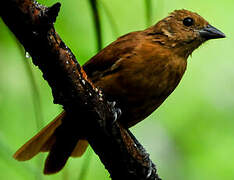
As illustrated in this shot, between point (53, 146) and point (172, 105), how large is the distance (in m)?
1.89

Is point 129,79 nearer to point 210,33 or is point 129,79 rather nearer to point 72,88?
point 210,33

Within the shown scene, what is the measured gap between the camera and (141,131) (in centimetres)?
554

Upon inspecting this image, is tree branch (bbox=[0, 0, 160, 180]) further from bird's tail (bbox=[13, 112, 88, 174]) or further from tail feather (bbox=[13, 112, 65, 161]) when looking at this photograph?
tail feather (bbox=[13, 112, 65, 161])

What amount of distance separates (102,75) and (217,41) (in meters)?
2.41

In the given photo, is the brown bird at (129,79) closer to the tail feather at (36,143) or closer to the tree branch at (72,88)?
the tail feather at (36,143)

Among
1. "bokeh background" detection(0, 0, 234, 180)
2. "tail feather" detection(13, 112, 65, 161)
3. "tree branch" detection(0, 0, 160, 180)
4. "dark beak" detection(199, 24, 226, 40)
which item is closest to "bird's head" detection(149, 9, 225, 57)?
"dark beak" detection(199, 24, 226, 40)

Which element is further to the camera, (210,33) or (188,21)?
(188,21)

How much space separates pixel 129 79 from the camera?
362 cm

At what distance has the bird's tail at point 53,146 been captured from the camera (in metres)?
3.76

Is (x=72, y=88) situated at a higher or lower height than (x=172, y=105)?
higher

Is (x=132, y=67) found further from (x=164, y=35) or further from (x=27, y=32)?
(x=27, y=32)

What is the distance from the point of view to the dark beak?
4.13 m

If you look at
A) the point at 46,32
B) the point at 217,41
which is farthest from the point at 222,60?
the point at 46,32

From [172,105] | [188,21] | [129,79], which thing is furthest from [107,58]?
[172,105]
